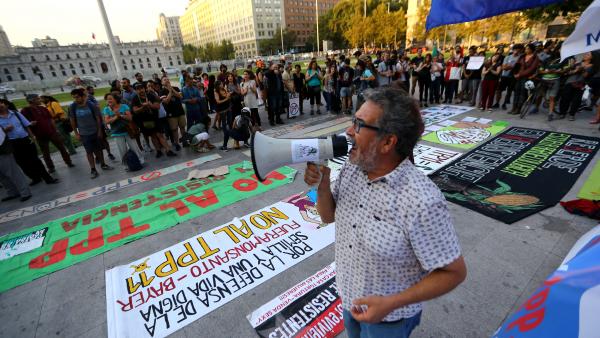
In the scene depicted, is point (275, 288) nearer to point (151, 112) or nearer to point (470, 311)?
point (470, 311)

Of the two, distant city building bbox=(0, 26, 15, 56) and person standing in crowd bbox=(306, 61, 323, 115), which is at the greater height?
distant city building bbox=(0, 26, 15, 56)

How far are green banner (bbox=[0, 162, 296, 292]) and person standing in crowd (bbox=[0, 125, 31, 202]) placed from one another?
5.43ft

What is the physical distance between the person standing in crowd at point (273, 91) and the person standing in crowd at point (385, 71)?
3.42 m

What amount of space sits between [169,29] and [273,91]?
617 ft

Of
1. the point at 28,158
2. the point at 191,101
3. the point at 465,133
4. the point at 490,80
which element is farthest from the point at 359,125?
the point at 490,80

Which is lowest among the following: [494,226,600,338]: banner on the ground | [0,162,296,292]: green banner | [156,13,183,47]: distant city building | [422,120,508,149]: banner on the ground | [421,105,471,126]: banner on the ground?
[0,162,296,292]: green banner

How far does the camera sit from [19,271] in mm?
3521

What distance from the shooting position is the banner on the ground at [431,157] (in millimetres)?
5227

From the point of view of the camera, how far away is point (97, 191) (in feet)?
18.6

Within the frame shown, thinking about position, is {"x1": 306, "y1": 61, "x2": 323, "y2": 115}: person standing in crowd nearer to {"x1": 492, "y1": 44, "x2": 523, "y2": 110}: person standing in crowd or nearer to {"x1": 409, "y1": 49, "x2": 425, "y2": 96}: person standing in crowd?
{"x1": 409, "y1": 49, "x2": 425, "y2": 96}: person standing in crowd

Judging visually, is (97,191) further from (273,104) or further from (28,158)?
(273,104)

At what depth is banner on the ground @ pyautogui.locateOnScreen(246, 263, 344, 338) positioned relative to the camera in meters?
2.36

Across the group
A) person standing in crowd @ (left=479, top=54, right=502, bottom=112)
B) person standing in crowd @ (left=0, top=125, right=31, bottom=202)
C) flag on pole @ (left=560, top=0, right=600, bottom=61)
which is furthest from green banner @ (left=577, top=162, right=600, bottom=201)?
person standing in crowd @ (left=0, top=125, right=31, bottom=202)

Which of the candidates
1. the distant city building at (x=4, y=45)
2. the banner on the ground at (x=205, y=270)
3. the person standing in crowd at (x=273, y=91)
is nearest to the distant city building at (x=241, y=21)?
the distant city building at (x=4, y=45)
